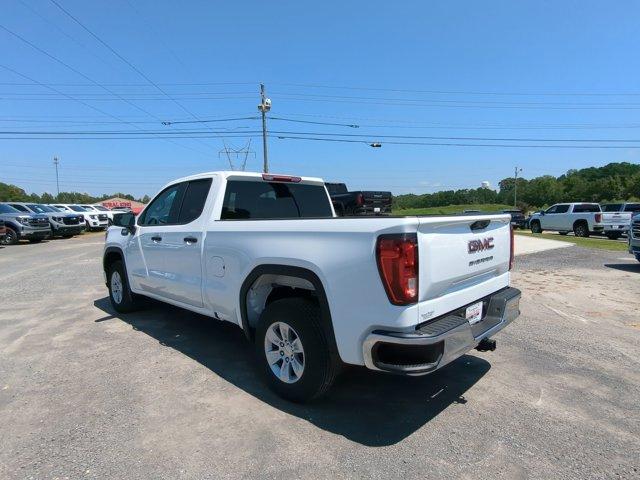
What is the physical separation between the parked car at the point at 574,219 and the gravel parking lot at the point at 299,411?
2058cm

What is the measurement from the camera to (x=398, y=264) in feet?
9.13

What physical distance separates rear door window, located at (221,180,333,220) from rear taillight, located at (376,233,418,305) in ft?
6.95

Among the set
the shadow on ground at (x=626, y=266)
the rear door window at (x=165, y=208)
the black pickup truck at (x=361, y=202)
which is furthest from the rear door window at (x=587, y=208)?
the rear door window at (x=165, y=208)

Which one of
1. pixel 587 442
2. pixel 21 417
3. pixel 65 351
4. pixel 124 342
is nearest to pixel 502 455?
pixel 587 442

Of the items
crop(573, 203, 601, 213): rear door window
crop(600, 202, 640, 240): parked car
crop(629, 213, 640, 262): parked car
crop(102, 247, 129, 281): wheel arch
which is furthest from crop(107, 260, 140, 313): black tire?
crop(573, 203, 601, 213): rear door window

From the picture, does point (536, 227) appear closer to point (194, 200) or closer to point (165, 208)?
point (165, 208)

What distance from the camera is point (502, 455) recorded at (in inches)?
111

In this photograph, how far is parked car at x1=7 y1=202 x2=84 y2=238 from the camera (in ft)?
74.3

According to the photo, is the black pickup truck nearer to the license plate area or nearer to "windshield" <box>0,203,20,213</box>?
the license plate area

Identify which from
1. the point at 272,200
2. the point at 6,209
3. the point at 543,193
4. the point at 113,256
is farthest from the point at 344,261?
the point at 543,193

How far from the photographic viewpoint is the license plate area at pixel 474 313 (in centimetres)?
346

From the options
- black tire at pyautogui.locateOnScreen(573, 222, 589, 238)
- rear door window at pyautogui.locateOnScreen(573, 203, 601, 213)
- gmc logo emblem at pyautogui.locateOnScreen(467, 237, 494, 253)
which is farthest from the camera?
rear door window at pyautogui.locateOnScreen(573, 203, 601, 213)

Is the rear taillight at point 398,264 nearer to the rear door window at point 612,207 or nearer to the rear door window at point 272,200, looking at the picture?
the rear door window at point 272,200

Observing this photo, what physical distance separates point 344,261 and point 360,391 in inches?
57.3
